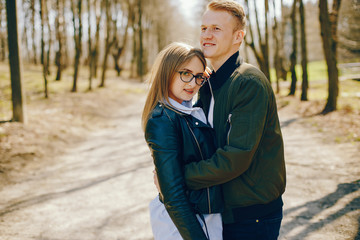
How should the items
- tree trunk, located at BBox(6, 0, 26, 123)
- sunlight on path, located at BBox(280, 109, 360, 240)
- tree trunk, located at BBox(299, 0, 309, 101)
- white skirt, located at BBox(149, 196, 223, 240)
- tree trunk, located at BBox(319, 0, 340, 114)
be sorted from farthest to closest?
tree trunk, located at BBox(299, 0, 309, 101)
tree trunk, located at BBox(319, 0, 340, 114)
tree trunk, located at BBox(6, 0, 26, 123)
sunlight on path, located at BBox(280, 109, 360, 240)
white skirt, located at BBox(149, 196, 223, 240)

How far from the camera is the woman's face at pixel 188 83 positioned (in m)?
1.87

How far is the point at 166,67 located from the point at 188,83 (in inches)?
7.1

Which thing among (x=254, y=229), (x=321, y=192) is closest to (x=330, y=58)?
(x=321, y=192)

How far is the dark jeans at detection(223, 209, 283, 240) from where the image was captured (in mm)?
1783

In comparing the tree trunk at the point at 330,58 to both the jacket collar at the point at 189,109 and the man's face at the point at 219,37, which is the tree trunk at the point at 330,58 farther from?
the jacket collar at the point at 189,109

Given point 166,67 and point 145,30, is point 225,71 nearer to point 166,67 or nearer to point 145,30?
Result: point 166,67

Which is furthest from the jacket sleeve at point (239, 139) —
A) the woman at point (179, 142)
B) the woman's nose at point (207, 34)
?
the woman's nose at point (207, 34)

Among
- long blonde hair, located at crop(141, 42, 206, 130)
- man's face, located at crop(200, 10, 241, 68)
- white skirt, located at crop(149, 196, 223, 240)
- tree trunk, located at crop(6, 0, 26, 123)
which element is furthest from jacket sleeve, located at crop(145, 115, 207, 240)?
tree trunk, located at crop(6, 0, 26, 123)

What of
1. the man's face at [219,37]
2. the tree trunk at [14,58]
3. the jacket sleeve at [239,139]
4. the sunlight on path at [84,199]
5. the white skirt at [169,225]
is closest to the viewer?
the jacket sleeve at [239,139]

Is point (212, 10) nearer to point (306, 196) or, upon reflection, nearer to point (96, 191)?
point (306, 196)

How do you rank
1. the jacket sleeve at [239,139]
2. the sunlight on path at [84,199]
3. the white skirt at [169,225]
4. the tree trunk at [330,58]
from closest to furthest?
the jacket sleeve at [239,139], the white skirt at [169,225], the sunlight on path at [84,199], the tree trunk at [330,58]

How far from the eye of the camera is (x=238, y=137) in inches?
62.2

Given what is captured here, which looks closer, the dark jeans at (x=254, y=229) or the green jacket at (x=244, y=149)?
the green jacket at (x=244, y=149)

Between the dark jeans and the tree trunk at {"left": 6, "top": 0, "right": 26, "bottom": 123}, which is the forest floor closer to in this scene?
the tree trunk at {"left": 6, "top": 0, "right": 26, "bottom": 123}
